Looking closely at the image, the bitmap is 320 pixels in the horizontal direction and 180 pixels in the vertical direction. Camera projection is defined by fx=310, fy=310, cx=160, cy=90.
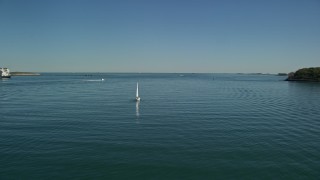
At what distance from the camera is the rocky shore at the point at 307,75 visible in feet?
559

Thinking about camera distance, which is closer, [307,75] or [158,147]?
[158,147]

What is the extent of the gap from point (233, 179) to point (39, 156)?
13844 millimetres

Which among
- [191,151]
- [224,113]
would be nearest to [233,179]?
[191,151]

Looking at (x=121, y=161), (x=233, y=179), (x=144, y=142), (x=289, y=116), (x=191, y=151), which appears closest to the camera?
(x=233, y=179)

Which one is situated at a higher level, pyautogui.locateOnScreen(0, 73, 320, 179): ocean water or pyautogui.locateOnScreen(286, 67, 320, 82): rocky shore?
pyautogui.locateOnScreen(286, 67, 320, 82): rocky shore

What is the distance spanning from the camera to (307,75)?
17788 centimetres

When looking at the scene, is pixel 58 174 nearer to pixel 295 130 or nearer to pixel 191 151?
pixel 191 151

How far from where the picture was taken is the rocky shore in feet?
559

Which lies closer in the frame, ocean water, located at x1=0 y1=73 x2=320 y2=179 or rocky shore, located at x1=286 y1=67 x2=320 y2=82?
ocean water, located at x1=0 y1=73 x2=320 y2=179

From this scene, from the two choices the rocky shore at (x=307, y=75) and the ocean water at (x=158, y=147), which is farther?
the rocky shore at (x=307, y=75)

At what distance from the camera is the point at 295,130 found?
110 feet

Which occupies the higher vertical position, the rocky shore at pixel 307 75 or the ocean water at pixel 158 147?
the rocky shore at pixel 307 75

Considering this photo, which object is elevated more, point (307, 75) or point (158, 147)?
point (307, 75)

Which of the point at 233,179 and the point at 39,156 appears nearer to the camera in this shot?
the point at 233,179
